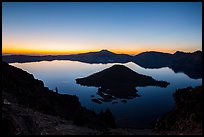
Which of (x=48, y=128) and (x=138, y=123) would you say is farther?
(x=138, y=123)

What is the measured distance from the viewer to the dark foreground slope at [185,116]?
17641 millimetres

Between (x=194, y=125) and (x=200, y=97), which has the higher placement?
(x=200, y=97)

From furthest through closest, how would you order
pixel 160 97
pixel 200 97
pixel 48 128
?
pixel 160 97 < pixel 200 97 < pixel 48 128

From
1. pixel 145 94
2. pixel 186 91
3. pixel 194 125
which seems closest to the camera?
pixel 194 125

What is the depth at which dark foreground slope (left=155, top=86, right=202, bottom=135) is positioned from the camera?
17641 millimetres

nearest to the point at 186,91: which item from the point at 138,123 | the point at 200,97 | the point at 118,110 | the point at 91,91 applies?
the point at 200,97

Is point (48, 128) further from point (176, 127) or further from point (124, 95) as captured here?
point (124, 95)

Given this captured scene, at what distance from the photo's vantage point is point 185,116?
19.9 m

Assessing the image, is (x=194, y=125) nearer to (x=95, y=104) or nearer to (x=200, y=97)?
(x=200, y=97)

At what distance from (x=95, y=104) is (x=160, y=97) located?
50.2 meters

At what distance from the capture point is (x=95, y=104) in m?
147

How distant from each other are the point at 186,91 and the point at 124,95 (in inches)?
6091

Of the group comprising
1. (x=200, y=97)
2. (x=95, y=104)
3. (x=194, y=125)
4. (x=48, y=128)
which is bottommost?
(x=95, y=104)

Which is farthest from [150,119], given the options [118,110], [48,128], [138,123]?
[48,128]
